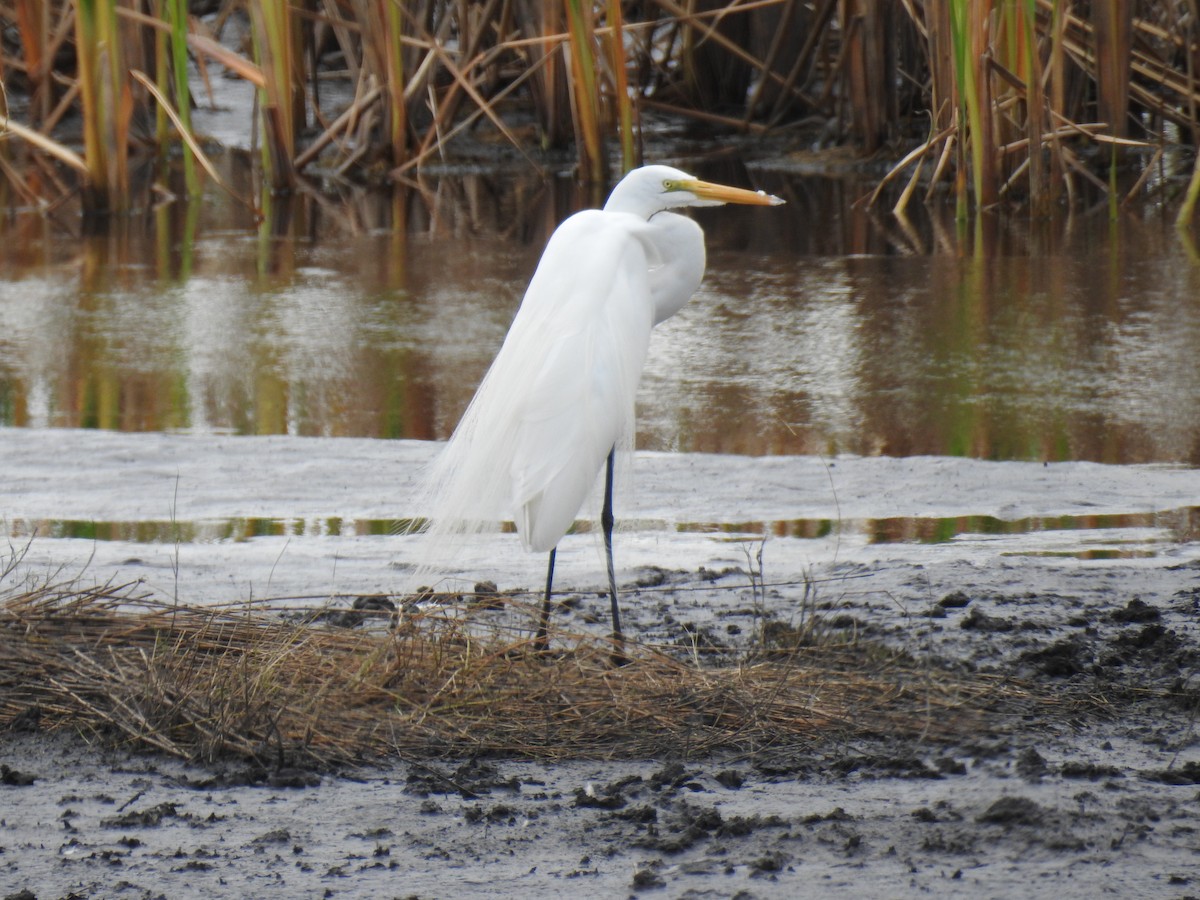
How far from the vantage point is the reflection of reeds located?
28.2 feet

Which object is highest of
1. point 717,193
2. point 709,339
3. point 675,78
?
point 675,78

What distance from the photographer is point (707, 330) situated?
7086mm

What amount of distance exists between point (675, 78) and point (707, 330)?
6.68 m

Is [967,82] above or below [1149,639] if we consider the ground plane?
above

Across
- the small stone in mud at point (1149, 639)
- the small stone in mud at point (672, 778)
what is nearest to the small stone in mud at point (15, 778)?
the small stone in mud at point (672, 778)

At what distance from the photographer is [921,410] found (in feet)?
19.2

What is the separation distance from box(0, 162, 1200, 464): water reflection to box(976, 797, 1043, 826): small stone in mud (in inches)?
106

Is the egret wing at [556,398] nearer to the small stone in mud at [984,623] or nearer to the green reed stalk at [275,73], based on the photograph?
the small stone in mud at [984,623]

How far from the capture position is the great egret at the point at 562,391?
11.9 feet

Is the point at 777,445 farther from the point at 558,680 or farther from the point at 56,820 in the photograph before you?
the point at 56,820

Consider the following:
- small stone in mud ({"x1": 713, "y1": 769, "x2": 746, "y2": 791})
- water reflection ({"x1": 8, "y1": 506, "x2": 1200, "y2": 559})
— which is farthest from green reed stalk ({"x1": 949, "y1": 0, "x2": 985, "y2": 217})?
small stone in mud ({"x1": 713, "y1": 769, "x2": 746, "y2": 791})

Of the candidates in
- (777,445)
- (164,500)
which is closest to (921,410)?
(777,445)

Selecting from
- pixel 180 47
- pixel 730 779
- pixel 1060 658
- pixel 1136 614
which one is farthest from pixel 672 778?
pixel 180 47

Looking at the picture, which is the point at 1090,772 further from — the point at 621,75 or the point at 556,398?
the point at 621,75
